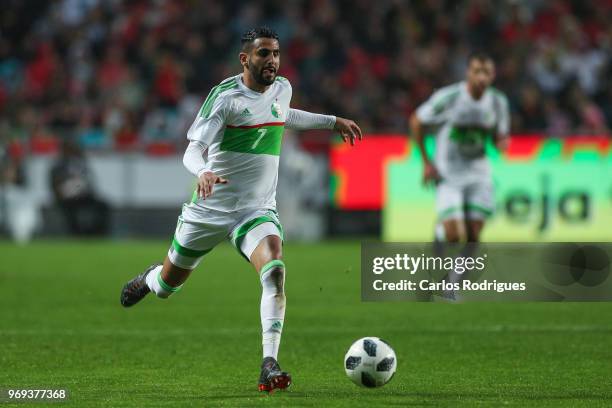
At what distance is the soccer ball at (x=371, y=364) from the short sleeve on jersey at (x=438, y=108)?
5506 millimetres

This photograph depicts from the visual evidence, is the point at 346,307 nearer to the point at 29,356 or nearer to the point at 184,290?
the point at 184,290

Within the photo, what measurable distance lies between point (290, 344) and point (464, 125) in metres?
3.79

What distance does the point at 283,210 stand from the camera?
20609 mm

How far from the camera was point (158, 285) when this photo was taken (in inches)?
336

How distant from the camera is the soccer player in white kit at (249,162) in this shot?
7.29 meters

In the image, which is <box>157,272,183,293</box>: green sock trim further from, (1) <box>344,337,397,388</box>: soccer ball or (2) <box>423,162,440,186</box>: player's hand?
(2) <box>423,162,440,186</box>: player's hand

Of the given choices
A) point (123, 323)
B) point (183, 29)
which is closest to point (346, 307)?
point (123, 323)

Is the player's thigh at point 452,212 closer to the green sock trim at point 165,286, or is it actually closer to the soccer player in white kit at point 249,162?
the soccer player in white kit at point 249,162

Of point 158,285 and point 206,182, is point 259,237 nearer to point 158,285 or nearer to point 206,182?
point 206,182

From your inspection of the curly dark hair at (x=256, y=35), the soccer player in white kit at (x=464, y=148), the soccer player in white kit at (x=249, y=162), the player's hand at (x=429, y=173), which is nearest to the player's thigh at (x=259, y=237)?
the soccer player in white kit at (x=249, y=162)

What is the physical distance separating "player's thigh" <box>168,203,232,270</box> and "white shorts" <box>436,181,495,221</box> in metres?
4.72

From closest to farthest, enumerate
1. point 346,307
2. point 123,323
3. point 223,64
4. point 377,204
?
point 123,323 → point 346,307 → point 377,204 → point 223,64

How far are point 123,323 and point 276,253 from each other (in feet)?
12.9

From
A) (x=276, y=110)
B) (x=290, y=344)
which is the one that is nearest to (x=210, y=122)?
(x=276, y=110)
